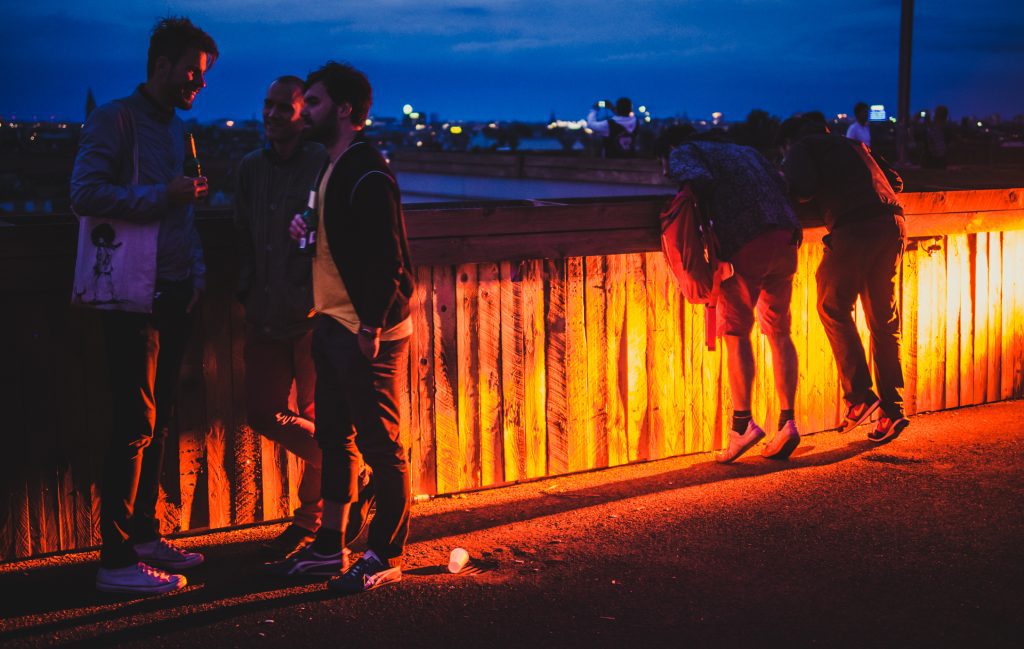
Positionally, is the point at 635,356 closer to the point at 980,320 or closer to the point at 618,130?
the point at 980,320

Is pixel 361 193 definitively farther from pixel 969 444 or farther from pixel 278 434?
pixel 969 444

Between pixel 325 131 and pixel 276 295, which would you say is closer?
pixel 325 131

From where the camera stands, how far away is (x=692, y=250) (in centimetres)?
614

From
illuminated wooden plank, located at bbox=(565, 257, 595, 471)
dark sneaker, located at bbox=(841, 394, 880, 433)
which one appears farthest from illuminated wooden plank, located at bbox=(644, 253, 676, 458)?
dark sneaker, located at bbox=(841, 394, 880, 433)

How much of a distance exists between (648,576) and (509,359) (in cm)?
164

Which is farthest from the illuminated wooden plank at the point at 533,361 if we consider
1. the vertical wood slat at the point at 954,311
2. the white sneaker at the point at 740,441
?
the vertical wood slat at the point at 954,311

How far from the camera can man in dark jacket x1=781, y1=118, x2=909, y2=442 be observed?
6617 millimetres

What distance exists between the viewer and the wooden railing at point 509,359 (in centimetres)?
489

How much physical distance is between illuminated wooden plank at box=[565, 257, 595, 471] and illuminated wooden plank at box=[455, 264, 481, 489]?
57 centimetres

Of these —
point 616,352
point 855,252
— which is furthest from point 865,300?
point 616,352

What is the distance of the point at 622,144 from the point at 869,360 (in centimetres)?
1355

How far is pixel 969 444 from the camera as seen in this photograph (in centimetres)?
685

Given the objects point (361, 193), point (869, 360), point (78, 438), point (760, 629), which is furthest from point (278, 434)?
point (869, 360)

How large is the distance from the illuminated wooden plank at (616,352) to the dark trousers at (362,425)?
1939mm
